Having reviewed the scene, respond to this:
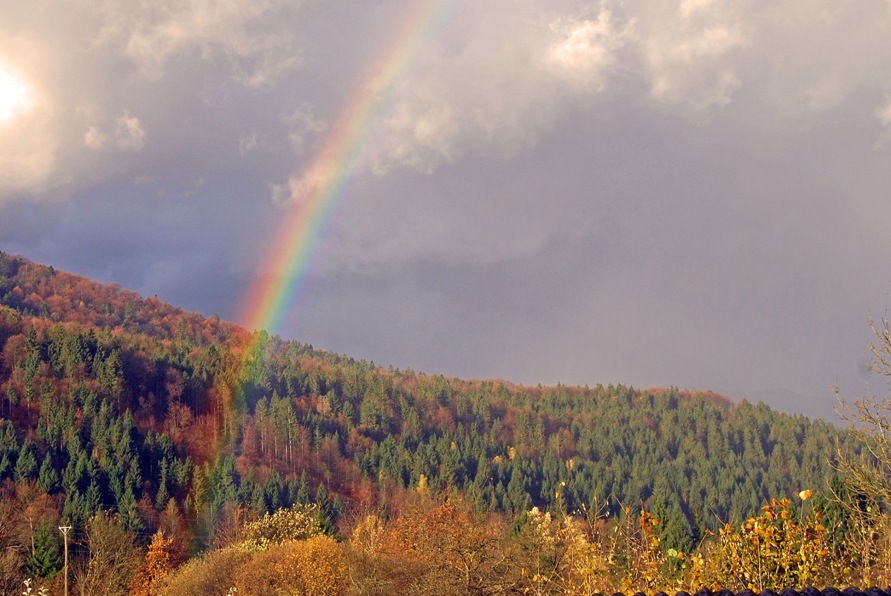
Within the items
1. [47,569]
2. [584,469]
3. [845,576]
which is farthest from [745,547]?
[584,469]

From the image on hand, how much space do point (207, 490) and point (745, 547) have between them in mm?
118494

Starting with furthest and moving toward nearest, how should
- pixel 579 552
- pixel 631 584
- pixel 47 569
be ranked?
pixel 47 569
pixel 579 552
pixel 631 584

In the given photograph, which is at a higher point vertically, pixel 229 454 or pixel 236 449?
pixel 236 449

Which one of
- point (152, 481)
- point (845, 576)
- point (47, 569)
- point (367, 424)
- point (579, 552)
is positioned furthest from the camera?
point (367, 424)

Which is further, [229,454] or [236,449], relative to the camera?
[236,449]

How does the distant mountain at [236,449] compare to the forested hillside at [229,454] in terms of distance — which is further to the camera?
the distant mountain at [236,449]

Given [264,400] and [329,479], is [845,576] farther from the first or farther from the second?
[264,400]

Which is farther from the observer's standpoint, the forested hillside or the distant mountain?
the distant mountain

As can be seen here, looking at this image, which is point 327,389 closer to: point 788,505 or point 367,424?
point 367,424

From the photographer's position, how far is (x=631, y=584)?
12852mm

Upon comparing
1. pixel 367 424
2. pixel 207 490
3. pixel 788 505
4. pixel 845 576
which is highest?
pixel 367 424

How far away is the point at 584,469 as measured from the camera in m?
184

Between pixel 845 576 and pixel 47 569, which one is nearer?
pixel 845 576

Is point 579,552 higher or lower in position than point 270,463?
lower
